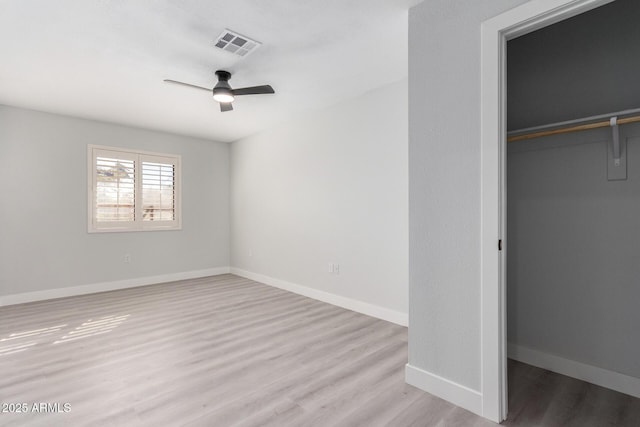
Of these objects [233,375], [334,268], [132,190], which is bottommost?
[233,375]

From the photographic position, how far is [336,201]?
13.7 feet

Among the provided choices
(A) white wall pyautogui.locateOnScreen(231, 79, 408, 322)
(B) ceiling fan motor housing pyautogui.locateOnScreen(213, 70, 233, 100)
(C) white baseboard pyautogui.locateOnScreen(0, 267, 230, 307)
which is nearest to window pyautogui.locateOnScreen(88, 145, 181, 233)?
(C) white baseboard pyautogui.locateOnScreen(0, 267, 230, 307)

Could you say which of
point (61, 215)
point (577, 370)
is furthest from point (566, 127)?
point (61, 215)

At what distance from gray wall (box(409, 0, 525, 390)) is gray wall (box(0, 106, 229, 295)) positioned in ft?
15.3

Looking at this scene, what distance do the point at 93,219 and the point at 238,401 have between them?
4.17 metres

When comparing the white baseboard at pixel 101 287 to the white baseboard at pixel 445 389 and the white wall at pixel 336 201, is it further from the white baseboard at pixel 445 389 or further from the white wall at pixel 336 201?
the white baseboard at pixel 445 389

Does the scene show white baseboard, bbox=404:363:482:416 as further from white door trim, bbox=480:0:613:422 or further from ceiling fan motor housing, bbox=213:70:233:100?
ceiling fan motor housing, bbox=213:70:233:100

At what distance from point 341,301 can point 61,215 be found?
163 inches

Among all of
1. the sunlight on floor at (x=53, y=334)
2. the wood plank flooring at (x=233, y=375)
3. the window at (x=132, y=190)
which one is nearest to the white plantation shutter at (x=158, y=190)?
the window at (x=132, y=190)

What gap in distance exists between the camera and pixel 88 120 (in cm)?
478

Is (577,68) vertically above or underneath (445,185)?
above

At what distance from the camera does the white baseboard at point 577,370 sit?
2047mm

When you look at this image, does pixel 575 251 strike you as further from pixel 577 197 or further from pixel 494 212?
pixel 494 212

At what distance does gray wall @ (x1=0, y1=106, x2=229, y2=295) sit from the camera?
4230 mm
